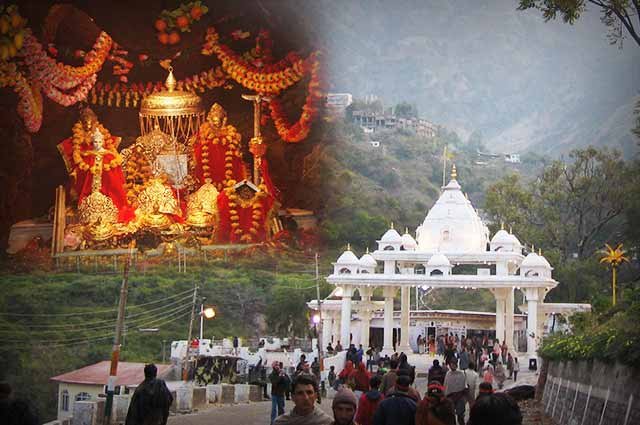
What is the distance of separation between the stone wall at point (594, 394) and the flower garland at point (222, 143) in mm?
8263

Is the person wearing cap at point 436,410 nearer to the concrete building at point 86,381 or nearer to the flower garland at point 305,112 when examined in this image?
the concrete building at point 86,381

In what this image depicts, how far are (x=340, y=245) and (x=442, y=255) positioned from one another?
692 centimetres

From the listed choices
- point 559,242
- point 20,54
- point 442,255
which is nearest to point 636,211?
point 559,242

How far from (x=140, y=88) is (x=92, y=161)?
4.64ft

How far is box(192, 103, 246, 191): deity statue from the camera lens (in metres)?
18.3

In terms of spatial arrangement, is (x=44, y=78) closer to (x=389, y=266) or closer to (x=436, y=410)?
(x=389, y=266)

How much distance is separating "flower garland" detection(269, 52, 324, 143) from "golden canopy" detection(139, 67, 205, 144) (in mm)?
1224

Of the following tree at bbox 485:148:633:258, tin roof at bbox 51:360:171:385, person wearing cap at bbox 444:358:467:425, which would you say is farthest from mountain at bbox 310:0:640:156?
person wearing cap at bbox 444:358:467:425

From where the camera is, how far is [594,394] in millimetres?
8477

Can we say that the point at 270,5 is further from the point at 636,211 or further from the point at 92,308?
the point at 636,211

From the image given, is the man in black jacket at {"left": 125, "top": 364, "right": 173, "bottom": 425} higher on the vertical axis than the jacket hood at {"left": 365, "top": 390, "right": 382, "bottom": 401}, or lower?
lower

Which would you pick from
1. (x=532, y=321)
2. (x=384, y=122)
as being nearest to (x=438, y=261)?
(x=532, y=321)

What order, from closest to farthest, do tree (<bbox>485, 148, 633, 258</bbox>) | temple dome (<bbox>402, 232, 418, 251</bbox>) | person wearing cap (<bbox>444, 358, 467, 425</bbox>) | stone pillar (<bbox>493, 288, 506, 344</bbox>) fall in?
person wearing cap (<bbox>444, 358, 467, 425</bbox>) → stone pillar (<bbox>493, 288, 506, 344</bbox>) → temple dome (<bbox>402, 232, 418, 251</bbox>) → tree (<bbox>485, 148, 633, 258</bbox>)

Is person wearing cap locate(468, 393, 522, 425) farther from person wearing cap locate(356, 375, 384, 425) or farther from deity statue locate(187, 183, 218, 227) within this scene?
deity statue locate(187, 183, 218, 227)
